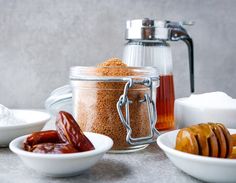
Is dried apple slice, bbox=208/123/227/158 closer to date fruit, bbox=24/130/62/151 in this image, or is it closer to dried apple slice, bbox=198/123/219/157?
dried apple slice, bbox=198/123/219/157

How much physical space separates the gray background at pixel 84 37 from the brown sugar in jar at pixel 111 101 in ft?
1.76

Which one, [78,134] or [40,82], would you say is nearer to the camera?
[78,134]

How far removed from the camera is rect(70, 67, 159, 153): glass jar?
54 cm

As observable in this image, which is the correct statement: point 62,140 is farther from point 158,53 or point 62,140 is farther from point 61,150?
point 158,53

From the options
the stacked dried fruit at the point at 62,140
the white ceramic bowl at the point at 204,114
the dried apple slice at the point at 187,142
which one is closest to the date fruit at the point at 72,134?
the stacked dried fruit at the point at 62,140

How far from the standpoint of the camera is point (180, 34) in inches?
29.7

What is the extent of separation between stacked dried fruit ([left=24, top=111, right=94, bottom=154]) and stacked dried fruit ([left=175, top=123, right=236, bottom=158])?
115 millimetres

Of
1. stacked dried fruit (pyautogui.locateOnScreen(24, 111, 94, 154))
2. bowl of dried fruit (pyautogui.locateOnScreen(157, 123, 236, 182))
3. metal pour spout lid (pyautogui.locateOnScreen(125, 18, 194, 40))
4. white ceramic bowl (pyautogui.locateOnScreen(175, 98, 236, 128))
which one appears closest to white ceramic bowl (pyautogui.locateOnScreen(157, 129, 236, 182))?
bowl of dried fruit (pyautogui.locateOnScreen(157, 123, 236, 182))

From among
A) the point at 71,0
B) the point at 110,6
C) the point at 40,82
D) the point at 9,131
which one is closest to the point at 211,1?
the point at 110,6

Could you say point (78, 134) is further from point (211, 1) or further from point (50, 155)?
point (211, 1)

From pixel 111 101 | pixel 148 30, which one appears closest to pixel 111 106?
pixel 111 101

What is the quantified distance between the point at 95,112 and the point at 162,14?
0.61 m

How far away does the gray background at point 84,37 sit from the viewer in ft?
3.51

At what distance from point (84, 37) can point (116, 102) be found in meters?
0.57
